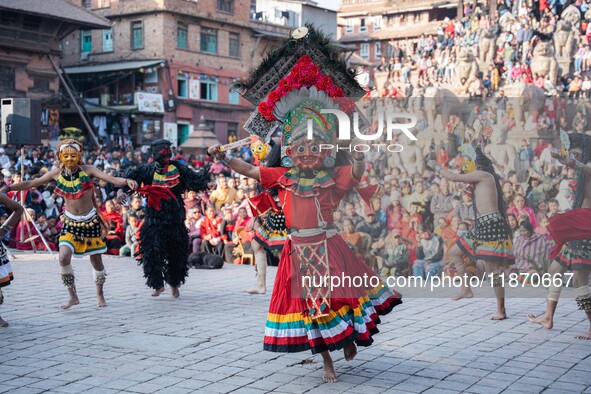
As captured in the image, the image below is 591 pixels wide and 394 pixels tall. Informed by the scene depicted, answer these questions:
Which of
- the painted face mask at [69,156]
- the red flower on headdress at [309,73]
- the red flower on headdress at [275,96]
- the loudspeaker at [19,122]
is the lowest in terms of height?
the painted face mask at [69,156]

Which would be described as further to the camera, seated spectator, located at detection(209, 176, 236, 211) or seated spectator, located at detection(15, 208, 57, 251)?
seated spectator, located at detection(15, 208, 57, 251)

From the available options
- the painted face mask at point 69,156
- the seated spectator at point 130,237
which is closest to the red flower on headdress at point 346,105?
the painted face mask at point 69,156

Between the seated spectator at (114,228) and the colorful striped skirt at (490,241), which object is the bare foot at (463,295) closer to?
the colorful striped skirt at (490,241)

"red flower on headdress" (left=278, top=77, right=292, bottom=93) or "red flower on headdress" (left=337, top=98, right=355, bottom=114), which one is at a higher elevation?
"red flower on headdress" (left=278, top=77, right=292, bottom=93)

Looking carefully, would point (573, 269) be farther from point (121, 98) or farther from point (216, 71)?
point (216, 71)

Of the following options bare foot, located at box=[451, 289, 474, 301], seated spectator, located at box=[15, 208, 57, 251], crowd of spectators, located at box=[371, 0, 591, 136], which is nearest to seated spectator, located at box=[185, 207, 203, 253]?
seated spectator, located at box=[15, 208, 57, 251]

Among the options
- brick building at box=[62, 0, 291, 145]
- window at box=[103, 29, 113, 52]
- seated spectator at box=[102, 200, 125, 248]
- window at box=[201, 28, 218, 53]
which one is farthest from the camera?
window at box=[201, 28, 218, 53]

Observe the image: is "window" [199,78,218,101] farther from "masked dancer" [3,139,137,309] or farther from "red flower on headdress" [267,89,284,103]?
"red flower on headdress" [267,89,284,103]

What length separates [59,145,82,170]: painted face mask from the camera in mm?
9555

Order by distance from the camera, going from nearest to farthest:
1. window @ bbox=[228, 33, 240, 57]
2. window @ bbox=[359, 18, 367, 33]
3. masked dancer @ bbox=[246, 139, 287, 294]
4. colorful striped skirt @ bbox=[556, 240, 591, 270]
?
colorful striped skirt @ bbox=[556, 240, 591, 270] < masked dancer @ bbox=[246, 139, 287, 294] < window @ bbox=[228, 33, 240, 57] < window @ bbox=[359, 18, 367, 33]

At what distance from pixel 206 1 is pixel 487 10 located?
18568 millimetres

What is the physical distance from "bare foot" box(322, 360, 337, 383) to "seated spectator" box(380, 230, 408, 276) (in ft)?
4.09

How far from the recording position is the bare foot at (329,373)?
20.2 feet

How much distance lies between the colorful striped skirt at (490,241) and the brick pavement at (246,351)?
69 centimetres
